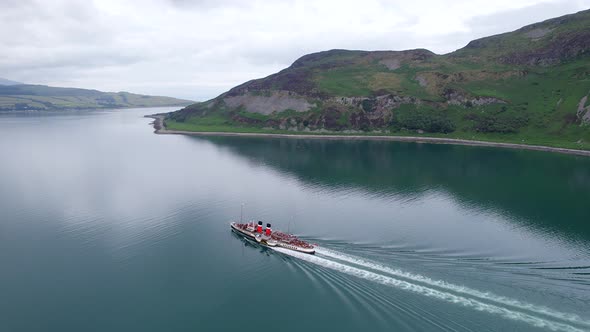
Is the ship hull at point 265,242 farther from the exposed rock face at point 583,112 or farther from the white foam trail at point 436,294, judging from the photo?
the exposed rock face at point 583,112

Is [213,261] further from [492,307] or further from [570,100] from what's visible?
[570,100]

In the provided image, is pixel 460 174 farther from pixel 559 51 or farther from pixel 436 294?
pixel 559 51

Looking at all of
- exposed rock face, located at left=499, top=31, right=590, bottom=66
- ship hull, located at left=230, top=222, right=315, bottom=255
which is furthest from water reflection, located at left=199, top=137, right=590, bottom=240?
exposed rock face, located at left=499, top=31, right=590, bottom=66

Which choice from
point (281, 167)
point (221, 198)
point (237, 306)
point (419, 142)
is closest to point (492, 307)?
point (237, 306)

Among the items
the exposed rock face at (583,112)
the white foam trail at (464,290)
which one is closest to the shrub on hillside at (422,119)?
the exposed rock face at (583,112)

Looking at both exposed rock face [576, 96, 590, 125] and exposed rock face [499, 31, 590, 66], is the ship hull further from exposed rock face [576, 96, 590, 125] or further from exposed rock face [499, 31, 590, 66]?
exposed rock face [499, 31, 590, 66]

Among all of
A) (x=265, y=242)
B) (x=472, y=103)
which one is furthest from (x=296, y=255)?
(x=472, y=103)
